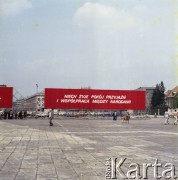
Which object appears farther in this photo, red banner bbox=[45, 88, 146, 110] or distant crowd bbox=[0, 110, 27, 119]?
red banner bbox=[45, 88, 146, 110]

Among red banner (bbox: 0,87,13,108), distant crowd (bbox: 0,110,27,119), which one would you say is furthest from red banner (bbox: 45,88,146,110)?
red banner (bbox: 0,87,13,108)

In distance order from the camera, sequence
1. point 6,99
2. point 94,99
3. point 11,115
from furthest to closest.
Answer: point 94,99 < point 11,115 < point 6,99

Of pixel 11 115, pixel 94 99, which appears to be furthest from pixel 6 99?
pixel 94 99

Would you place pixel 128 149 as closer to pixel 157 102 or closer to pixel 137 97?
pixel 137 97

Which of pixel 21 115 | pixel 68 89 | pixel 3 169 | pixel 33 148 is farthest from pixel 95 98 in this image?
pixel 3 169

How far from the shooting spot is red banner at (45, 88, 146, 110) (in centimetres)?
6081

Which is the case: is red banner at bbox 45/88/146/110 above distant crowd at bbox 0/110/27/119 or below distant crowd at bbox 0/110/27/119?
above

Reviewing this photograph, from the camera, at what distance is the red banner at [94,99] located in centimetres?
6081

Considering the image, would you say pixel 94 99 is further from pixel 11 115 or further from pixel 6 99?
pixel 6 99

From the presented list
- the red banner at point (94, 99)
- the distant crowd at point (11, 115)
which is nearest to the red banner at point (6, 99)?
the distant crowd at point (11, 115)

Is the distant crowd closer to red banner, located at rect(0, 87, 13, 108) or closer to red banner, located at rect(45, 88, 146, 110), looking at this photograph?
red banner, located at rect(0, 87, 13, 108)

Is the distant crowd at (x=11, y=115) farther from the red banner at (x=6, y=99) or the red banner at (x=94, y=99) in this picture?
the red banner at (x=94, y=99)

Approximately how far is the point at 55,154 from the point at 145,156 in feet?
8.63

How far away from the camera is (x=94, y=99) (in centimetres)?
6225
